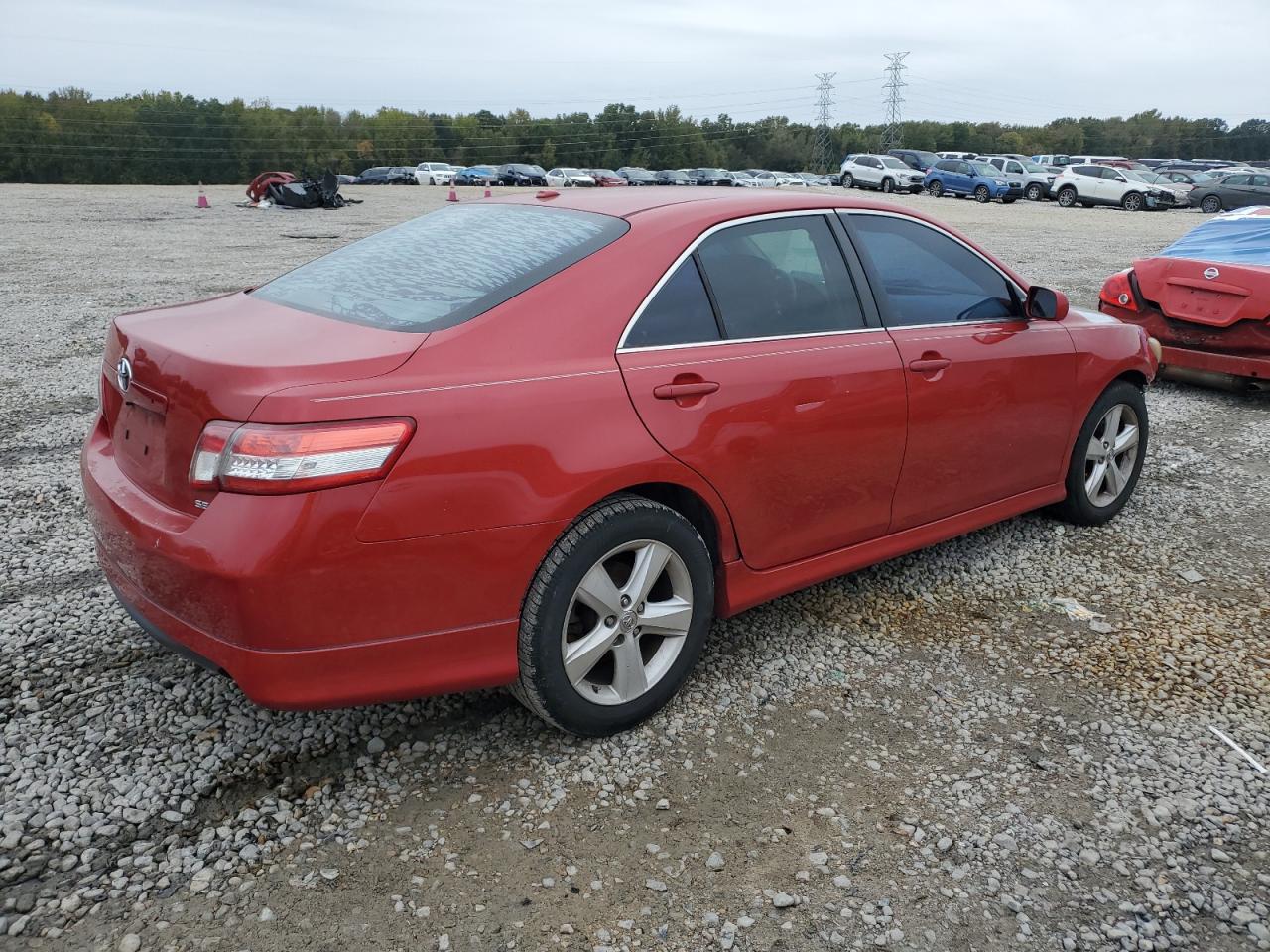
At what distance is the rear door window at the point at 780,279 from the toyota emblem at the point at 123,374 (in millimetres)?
1744

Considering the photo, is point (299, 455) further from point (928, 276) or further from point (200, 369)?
point (928, 276)

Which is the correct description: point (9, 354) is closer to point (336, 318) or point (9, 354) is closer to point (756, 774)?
point (336, 318)

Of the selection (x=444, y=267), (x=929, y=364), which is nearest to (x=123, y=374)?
(x=444, y=267)

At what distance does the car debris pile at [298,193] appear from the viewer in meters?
27.2

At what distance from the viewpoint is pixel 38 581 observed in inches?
158

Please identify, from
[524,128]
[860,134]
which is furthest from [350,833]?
[860,134]

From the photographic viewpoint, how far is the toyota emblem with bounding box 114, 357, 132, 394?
113 inches

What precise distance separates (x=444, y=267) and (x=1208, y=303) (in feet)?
21.4

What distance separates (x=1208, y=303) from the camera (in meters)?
7.47

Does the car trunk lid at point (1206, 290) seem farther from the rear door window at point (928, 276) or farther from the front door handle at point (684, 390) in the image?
the front door handle at point (684, 390)

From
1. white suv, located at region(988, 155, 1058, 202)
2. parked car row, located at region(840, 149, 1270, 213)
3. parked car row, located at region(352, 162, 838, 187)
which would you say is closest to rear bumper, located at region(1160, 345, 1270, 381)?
parked car row, located at region(840, 149, 1270, 213)

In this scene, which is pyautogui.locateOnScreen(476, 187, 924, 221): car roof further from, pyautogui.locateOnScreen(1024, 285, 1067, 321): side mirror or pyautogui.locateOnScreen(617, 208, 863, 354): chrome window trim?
pyautogui.locateOnScreen(1024, 285, 1067, 321): side mirror

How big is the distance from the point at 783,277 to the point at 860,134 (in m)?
118

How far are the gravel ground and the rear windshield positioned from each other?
4.17 feet
